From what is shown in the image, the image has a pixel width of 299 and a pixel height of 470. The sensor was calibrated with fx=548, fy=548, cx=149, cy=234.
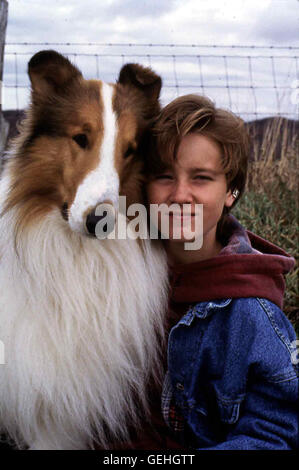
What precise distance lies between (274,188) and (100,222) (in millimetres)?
4108

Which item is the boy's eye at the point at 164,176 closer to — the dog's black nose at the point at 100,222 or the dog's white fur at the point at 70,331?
the dog's white fur at the point at 70,331

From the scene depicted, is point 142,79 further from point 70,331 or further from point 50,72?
point 70,331

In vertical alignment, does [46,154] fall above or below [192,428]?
above

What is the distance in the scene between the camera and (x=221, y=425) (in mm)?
2475

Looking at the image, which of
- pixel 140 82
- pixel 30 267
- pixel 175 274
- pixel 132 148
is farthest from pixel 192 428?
pixel 140 82

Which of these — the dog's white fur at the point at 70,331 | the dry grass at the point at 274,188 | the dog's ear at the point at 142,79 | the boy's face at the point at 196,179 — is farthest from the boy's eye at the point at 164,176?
the dry grass at the point at 274,188

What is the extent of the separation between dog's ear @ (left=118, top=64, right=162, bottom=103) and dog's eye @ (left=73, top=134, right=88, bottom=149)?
1.52 ft

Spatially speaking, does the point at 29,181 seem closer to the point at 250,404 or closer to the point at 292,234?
the point at 250,404

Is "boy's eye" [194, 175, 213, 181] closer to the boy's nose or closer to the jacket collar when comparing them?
the boy's nose

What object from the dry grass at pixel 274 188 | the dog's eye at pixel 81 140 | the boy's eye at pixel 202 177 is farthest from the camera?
the dry grass at pixel 274 188

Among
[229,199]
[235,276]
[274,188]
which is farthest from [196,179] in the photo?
[274,188]

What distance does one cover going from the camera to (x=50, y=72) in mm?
2586

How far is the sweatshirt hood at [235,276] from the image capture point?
7.92 feet

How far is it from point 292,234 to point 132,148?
3.11m
